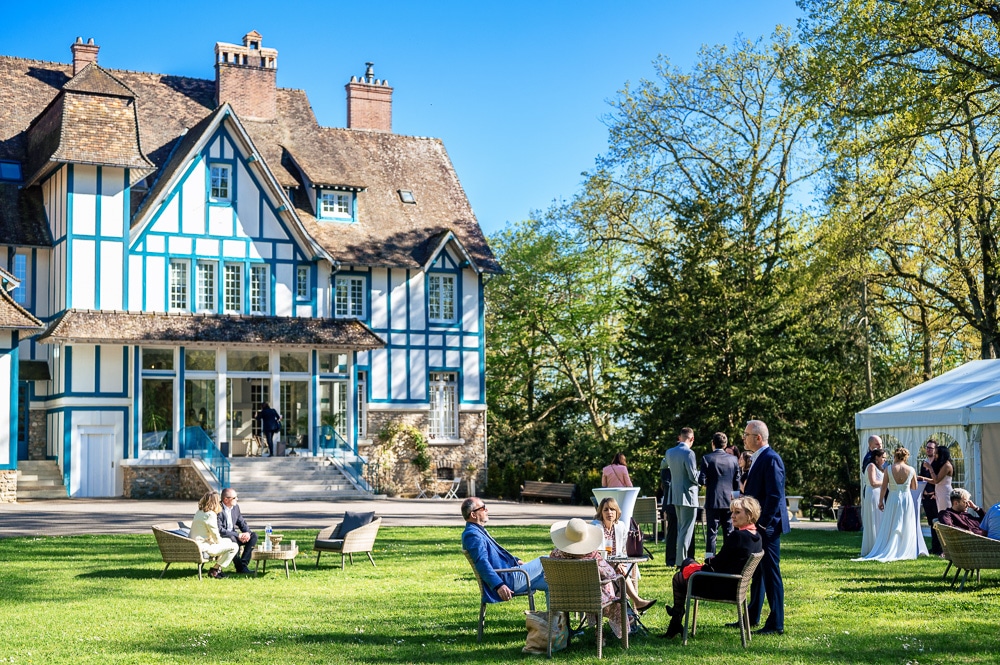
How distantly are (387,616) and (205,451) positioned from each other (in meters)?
19.5

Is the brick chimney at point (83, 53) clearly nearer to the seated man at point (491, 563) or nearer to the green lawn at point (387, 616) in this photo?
the green lawn at point (387, 616)

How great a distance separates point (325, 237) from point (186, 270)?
4.50 metres

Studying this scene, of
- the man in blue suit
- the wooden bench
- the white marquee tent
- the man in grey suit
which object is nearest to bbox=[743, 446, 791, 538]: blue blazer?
the man in blue suit

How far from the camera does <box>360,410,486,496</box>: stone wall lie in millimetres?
34969

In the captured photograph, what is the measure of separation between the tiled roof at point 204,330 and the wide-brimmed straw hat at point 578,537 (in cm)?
2190

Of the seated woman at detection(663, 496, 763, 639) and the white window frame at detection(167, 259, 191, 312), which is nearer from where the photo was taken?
the seated woman at detection(663, 496, 763, 639)

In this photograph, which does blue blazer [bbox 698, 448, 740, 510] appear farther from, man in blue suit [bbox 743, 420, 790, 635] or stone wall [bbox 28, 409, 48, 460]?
stone wall [bbox 28, 409, 48, 460]

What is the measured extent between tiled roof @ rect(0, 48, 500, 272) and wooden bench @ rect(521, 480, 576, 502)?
22.7 ft

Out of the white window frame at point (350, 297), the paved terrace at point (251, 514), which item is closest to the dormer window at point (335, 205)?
the white window frame at point (350, 297)

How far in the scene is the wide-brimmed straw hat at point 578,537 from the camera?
9.20m

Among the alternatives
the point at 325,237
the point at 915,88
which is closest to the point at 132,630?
the point at 915,88

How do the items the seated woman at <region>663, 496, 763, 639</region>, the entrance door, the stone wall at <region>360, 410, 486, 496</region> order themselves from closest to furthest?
the seated woman at <region>663, 496, 763, 639</region>
the entrance door
the stone wall at <region>360, 410, 486, 496</region>

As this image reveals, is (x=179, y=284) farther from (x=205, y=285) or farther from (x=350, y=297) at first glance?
(x=350, y=297)

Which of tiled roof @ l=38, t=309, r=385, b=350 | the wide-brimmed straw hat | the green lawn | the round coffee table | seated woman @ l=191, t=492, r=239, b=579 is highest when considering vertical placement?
tiled roof @ l=38, t=309, r=385, b=350
